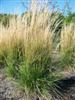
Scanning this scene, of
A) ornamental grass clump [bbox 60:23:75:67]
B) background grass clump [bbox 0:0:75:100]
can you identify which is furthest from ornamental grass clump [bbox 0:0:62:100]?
ornamental grass clump [bbox 60:23:75:67]

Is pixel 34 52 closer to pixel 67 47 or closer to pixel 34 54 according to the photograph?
pixel 34 54

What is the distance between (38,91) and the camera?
5242 mm

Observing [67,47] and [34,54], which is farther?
[67,47]

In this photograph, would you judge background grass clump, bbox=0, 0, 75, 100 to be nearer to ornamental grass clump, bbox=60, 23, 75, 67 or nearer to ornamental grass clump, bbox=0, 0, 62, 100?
ornamental grass clump, bbox=0, 0, 62, 100

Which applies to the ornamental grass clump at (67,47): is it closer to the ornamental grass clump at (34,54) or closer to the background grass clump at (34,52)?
the background grass clump at (34,52)

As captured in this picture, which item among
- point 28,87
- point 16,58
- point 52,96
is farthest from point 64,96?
point 16,58

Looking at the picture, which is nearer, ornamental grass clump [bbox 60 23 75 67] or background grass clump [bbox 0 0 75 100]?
background grass clump [bbox 0 0 75 100]

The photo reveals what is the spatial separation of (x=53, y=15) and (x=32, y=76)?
53.7 inches

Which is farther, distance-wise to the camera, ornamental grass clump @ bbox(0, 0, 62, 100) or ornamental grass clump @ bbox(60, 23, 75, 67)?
ornamental grass clump @ bbox(60, 23, 75, 67)

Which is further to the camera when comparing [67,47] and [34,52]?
[67,47]

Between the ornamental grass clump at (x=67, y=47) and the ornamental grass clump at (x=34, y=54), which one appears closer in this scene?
the ornamental grass clump at (x=34, y=54)

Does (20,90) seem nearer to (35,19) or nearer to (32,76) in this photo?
(32,76)

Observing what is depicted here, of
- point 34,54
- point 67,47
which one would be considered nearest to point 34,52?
point 34,54

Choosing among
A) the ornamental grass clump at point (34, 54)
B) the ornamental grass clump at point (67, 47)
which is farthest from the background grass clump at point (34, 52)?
the ornamental grass clump at point (67, 47)
